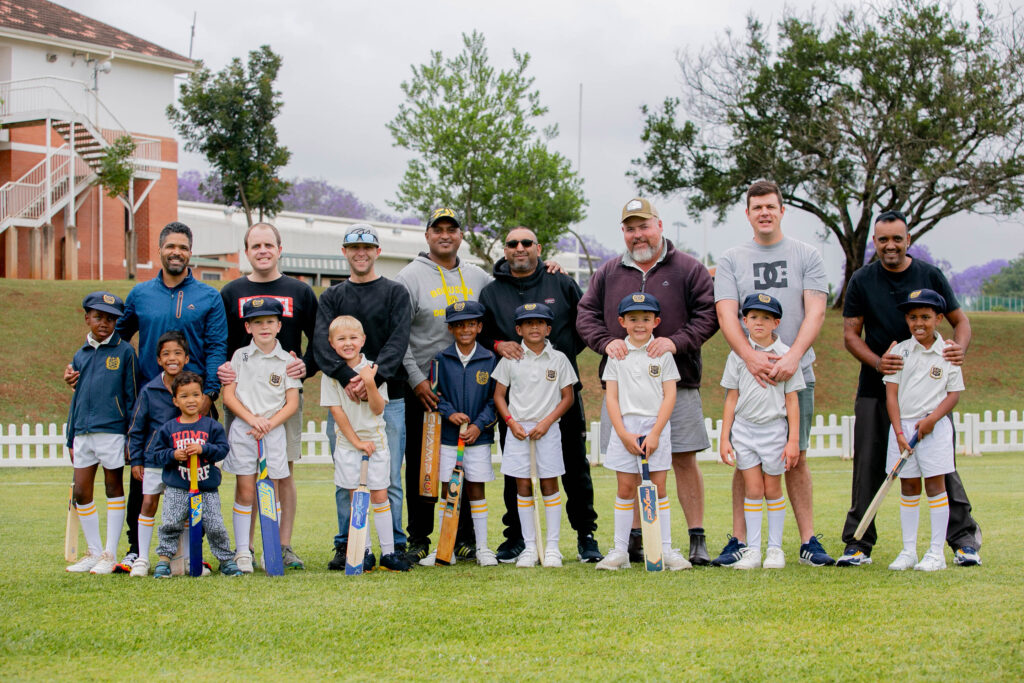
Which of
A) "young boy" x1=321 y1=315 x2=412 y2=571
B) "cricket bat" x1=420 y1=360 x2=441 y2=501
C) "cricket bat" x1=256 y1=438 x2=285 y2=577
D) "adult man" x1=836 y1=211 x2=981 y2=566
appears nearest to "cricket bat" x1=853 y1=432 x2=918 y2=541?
"adult man" x1=836 y1=211 x2=981 y2=566

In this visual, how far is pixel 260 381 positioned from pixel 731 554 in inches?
125

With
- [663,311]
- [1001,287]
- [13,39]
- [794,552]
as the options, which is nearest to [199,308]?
[663,311]

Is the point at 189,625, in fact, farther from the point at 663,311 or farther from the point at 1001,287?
the point at 1001,287

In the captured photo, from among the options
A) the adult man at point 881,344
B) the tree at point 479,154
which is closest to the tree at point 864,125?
the tree at point 479,154

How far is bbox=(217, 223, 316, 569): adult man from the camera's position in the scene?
650cm

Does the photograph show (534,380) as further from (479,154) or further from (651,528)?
(479,154)

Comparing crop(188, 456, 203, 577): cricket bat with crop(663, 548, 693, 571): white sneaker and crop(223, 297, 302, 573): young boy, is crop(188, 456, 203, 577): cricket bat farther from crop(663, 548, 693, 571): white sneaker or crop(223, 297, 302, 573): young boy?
crop(663, 548, 693, 571): white sneaker

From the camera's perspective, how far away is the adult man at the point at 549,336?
22.4 ft

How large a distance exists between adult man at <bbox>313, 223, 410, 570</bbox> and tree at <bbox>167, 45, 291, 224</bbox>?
24.8m

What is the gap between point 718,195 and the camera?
31359mm

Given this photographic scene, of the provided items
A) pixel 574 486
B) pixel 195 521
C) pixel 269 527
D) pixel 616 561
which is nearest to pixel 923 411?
pixel 616 561

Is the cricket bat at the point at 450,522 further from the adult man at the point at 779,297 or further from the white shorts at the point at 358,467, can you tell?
the adult man at the point at 779,297

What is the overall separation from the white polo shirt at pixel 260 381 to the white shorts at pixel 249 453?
0.45 feet

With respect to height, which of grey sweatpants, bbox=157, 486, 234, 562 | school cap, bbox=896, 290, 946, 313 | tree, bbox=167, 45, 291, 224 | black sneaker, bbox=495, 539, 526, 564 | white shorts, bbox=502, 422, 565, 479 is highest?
tree, bbox=167, 45, 291, 224
